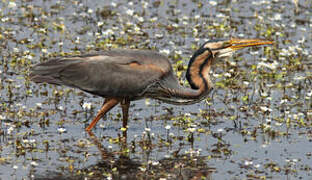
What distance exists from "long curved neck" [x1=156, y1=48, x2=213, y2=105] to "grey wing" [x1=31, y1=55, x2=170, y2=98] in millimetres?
457

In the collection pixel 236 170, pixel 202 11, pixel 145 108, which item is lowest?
pixel 236 170

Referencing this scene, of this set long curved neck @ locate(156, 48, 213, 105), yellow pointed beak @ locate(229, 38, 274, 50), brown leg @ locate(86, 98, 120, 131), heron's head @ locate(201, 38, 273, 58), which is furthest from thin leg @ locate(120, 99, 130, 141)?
yellow pointed beak @ locate(229, 38, 274, 50)

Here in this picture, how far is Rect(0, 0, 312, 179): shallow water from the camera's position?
32.6 feet

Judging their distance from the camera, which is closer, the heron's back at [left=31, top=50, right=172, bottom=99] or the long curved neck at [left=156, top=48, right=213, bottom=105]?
the heron's back at [left=31, top=50, right=172, bottom=99]

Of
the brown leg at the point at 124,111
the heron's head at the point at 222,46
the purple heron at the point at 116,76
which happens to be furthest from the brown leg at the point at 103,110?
the heron's head at the point at 222,46

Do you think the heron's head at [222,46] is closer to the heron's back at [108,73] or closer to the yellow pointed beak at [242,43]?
the yellow pointed beak at [242,43]

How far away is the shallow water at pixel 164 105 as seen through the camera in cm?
994

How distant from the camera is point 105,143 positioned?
10.8 m

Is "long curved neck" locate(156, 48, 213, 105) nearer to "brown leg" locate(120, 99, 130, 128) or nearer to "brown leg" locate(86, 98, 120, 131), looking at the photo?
"brown leg" locate(120, 99, 130, 128)

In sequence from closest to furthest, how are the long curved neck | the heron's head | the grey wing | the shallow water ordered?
1. the shallow water
2. the grey wing
3. the long curved neck
4. the heron's head

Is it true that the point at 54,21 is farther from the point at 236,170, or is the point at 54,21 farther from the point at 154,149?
the point at 236,170

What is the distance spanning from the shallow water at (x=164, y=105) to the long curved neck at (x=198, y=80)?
328 millimetres

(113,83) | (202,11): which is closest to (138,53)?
(113,83)

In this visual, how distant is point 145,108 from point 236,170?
115 inches
